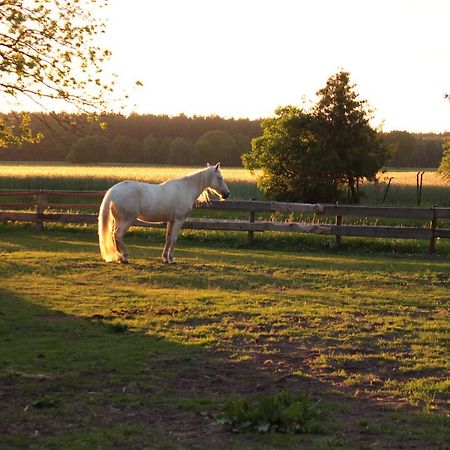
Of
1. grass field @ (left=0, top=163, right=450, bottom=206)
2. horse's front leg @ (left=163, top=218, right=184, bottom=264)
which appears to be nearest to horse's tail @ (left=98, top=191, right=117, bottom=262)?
horse's front leg @ (left=163, top=218, right=184, bottom=264)

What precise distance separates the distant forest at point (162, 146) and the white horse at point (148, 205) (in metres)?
54.2

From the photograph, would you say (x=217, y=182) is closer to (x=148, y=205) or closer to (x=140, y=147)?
(x=148, y=205)

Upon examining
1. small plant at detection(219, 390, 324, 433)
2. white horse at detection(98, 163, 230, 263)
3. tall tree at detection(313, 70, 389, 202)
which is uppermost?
tall tree at detection(313, 70, 389, 202)

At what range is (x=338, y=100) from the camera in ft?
96.0

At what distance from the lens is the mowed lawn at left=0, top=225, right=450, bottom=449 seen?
4.79 metres

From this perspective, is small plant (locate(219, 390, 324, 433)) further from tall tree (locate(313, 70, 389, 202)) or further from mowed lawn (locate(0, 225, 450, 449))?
tall tree (locate(313, 70, 389, 202))

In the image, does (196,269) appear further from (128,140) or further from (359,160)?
(128,140)

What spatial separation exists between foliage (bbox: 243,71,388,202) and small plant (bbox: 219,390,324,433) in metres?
23.8

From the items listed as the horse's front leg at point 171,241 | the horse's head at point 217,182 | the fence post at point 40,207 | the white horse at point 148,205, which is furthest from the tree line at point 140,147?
the horse's front leg at point 171,241

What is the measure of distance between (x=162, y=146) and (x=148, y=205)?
64.3 m

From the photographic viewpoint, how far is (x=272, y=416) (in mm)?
4887

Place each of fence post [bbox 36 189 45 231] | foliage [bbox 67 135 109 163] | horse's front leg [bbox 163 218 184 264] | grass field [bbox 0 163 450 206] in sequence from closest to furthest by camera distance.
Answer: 1. horse's front leg [bbox 163 218 184 264]
2. fence post [bbox 36 189 45 231]
3. grass field [bbox 0 163 450 206]
4. foliage [bbox 67 135 109 163]

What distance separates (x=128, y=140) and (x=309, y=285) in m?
67.2

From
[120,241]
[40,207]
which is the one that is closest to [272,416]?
[120,241]
